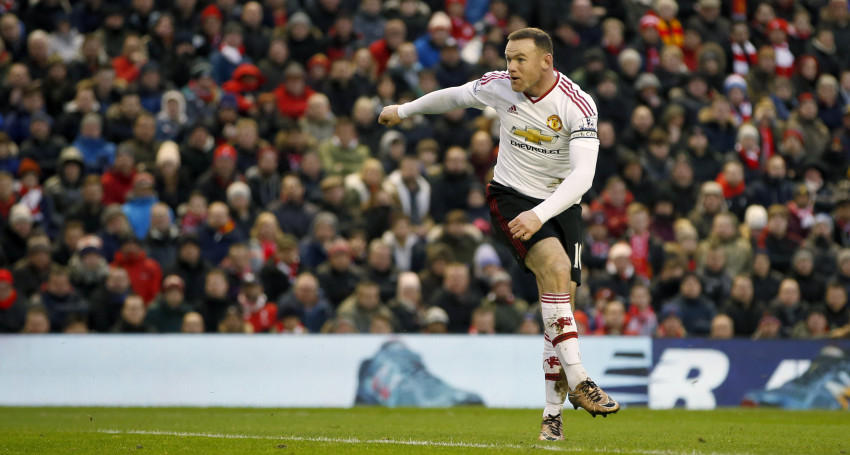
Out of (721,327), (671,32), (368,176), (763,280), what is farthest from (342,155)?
(671,32)

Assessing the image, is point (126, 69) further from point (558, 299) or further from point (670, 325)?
point (558, 299)

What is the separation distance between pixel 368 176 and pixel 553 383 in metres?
8.39

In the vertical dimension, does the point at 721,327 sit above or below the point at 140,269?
above

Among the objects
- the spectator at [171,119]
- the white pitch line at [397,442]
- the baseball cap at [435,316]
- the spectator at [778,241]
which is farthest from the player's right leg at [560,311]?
→ the spectator at [171,119]

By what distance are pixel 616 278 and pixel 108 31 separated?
871 centimetres

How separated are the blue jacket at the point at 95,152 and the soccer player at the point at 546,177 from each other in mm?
8875

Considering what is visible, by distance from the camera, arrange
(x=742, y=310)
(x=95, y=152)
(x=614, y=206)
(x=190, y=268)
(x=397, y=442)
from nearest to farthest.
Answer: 1. (x=397, y=442)
2. (x=190, y=268)
3. (x=742, y=310)
4. (x=95, y=152)
5. (x=614, y=206)

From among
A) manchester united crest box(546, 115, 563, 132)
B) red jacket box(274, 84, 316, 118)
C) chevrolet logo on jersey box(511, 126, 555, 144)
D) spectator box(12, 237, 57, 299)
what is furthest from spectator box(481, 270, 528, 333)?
manchester united crest box(546, 115, 563, 132)

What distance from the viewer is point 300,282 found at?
14859 millimetres

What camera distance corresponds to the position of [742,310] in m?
16.2

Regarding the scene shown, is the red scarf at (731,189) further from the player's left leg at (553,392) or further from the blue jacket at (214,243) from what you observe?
the player's left leg at (553,392)

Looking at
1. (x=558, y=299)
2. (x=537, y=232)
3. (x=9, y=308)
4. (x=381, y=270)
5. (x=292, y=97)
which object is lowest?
(x=9, y=308)

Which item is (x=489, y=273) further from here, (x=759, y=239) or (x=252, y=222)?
(x=759, y=239)

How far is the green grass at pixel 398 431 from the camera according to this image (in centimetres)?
781
